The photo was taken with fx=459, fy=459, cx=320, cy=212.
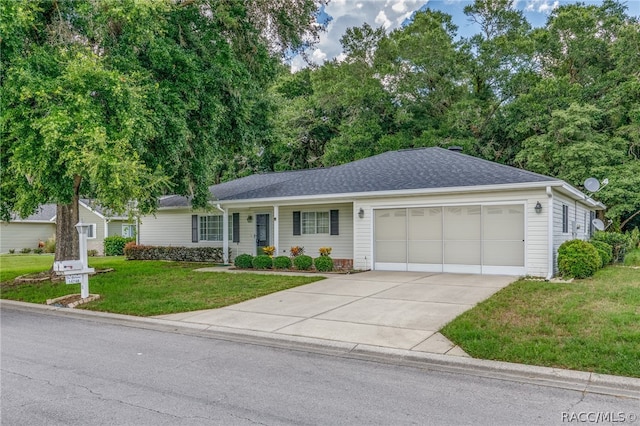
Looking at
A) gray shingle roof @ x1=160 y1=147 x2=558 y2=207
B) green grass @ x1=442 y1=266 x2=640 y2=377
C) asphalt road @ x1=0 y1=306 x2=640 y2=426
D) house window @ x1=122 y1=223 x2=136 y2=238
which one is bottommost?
asphalt road @ x1=0 y1=306 x2=640 y2=426

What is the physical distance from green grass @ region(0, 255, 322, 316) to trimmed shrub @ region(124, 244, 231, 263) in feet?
11.9

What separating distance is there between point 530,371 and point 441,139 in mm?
20901

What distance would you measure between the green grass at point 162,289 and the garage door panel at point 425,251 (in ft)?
10.9

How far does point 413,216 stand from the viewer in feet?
45.5

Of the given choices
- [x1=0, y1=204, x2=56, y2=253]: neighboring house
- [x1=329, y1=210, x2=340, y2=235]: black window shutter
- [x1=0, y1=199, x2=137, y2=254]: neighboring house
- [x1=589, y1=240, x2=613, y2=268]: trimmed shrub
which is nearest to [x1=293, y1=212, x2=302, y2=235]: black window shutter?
[x1=329, y1=210, x2=340, y2=235]: black window shutter

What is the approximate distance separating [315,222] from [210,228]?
5.07m

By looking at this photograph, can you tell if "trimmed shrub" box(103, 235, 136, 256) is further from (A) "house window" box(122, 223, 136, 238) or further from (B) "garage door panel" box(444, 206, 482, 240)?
(B) "garage door panel" box(444, 206, 482, 240)

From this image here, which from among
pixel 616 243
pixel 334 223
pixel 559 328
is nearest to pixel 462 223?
pixel 334 223

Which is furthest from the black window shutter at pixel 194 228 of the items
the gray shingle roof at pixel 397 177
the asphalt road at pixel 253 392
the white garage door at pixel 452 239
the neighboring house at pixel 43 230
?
the asphalt road at pixel 253 392

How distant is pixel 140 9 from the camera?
978 centimetres

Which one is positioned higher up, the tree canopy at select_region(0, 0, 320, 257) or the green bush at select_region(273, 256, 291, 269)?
the tree canopy at select_region(0, 0, 320, 257)

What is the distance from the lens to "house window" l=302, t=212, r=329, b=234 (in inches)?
654

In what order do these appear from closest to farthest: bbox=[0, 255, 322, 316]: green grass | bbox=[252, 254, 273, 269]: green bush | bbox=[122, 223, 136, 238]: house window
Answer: bbox=[0, 255, 322, 316]: green grass, bbox=[252, 254, 273, 269]: green bush, bbox=[122, 223, 136, 238]: house window

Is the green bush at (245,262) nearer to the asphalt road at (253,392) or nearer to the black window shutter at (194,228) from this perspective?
the black window shutter at (194,228)
